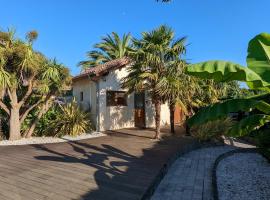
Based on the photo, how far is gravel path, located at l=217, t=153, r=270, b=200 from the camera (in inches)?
249

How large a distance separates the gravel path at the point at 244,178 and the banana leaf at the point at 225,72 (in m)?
3.26

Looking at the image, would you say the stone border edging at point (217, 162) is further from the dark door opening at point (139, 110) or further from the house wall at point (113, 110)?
the dark door opening at point (139, 110)

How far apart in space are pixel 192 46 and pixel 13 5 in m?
9.94

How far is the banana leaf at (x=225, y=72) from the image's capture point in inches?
149

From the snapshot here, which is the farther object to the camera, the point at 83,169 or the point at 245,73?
the point at 83,169

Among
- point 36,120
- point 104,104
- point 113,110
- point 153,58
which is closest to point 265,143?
point 153,58

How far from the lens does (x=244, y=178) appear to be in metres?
7.62

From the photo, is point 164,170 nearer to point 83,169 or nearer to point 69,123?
point 83,169

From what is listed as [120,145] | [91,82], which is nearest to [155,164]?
[120,145]

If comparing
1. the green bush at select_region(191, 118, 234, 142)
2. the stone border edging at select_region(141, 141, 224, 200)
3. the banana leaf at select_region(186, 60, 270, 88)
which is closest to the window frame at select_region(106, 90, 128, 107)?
the green bush at select_region(191, 118, 234, 142)

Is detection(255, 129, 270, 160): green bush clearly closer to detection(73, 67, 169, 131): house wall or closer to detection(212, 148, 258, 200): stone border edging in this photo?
detection(212, 148, 258, 200): stone border edging

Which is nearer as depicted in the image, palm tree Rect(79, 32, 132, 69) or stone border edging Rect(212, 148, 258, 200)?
stone border edging Rect(212, 148, 258, 200)

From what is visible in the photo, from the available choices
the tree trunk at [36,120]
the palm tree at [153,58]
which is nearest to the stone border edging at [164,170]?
the palm tree at [153,58]

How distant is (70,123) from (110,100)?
3.31 m
